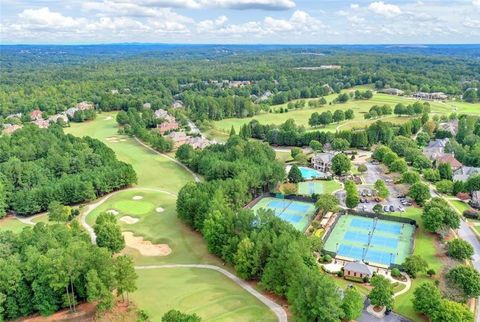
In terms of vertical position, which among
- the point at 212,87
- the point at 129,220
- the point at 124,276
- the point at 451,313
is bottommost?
the point at 129,220

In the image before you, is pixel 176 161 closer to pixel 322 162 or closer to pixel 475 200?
pixel 322 162

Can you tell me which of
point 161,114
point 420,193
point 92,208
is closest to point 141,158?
point 92,208

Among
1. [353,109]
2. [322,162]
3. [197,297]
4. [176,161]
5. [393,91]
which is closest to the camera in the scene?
[197,297]

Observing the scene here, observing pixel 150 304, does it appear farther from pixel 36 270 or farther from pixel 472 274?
pixel 472 274

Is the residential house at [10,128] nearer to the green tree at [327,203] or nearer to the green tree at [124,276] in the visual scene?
the green tree at [124,276]

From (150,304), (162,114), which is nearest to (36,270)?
(150,304)

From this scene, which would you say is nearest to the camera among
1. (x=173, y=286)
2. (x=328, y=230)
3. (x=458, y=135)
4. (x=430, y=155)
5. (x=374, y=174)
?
(x=173, y=286)

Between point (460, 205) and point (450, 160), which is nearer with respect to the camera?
point (460, 205)
